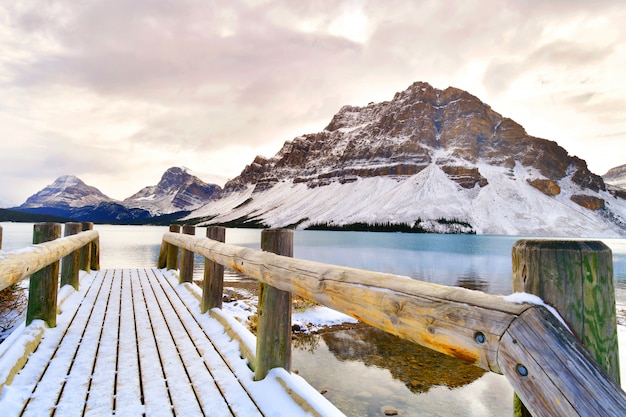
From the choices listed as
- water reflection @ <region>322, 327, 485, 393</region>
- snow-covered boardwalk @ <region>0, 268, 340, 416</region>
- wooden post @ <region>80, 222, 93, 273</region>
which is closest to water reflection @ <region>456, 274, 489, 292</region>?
water reflection @ <region>322, 327, 485, 393</region>

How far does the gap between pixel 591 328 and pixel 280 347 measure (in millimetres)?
2912

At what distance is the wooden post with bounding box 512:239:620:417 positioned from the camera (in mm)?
1483

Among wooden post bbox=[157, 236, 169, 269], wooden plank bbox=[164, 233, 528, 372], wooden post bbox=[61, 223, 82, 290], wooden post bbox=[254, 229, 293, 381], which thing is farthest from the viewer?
wooden post bbox=[157, 236, 169, 269]

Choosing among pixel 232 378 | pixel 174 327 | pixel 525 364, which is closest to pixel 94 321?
pixel 174 327

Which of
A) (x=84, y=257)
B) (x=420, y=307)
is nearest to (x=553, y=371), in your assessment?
(x=420, y=307)

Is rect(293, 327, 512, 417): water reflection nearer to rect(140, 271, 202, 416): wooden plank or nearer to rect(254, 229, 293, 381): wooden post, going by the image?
rect(140, 271, 202, 416): wooden plank

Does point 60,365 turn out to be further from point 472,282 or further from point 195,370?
point 472,282

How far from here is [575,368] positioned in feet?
4.42

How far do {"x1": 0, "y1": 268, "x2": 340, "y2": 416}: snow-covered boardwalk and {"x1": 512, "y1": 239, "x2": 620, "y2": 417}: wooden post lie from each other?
6.92 feet

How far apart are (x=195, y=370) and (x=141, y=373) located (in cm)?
55

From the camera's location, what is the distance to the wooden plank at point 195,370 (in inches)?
128

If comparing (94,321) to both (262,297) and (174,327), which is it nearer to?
(174,327)

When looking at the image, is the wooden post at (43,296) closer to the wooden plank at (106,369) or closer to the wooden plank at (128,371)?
the wooden plank at (106,369)

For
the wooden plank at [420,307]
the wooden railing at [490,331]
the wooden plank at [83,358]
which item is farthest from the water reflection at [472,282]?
the wooden railing at [490,331]
